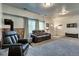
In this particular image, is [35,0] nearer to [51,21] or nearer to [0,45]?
[0,45]

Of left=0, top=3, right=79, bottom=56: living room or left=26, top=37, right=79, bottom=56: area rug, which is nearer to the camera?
left=26, top=37, right=79, bottom=56: area rug

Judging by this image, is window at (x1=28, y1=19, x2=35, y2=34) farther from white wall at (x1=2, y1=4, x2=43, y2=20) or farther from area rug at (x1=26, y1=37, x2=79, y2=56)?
area rug at (x1=26, y1=37, x2=79, y2=56)

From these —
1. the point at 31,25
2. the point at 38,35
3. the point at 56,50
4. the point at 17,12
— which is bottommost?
the point at 56,50

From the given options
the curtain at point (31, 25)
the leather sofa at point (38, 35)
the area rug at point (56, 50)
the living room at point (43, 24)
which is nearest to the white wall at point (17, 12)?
the living room at point (43, 24)

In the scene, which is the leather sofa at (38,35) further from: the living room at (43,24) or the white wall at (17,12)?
the white wall at (17,12)

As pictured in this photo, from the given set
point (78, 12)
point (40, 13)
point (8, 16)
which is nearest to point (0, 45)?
point (8, 16)

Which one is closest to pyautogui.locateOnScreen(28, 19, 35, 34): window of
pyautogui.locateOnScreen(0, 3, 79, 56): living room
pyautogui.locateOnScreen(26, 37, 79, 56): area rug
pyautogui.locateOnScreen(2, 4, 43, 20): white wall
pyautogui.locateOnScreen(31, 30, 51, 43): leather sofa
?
pyautogui.locateOnScreen(0, 3, 79, 56): living room

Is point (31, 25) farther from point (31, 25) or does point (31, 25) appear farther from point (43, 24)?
point (43, 24)

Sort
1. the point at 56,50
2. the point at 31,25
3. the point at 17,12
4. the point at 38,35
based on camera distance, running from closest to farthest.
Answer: the point at 56,50
the point at 17,12
the point at 38,35
the point at 31,25

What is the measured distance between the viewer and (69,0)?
230 centimetres

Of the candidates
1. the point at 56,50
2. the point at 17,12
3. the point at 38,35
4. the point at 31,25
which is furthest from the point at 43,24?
the point at 56,50

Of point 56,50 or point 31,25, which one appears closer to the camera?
point 56,50

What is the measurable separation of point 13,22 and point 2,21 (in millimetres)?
457

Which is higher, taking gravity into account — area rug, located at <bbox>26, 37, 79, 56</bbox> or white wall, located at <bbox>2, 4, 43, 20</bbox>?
white wall, located at <bbox>2, 4, 43, 20</bbox>
